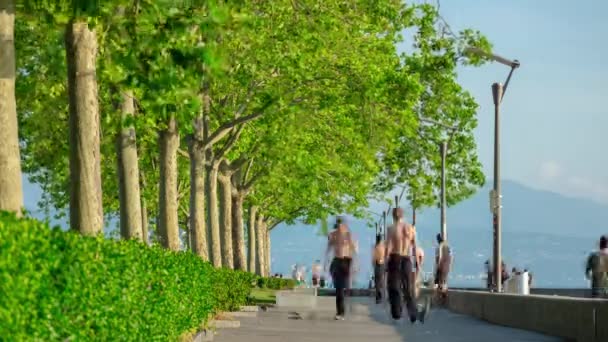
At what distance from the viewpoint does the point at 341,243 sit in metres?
28.1

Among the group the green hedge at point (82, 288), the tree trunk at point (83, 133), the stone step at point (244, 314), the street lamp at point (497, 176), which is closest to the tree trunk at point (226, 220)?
the street lamp at point (497, 176)

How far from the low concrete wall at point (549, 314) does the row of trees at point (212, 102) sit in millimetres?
5366

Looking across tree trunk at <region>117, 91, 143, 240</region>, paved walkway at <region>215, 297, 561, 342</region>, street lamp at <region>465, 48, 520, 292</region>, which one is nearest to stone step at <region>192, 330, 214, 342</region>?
paved walkway at <region>215, 297, 561, 342</region>

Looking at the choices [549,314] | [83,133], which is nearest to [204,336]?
[83,133]

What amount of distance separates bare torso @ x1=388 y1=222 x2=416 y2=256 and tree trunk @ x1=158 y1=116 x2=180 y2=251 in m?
9.01

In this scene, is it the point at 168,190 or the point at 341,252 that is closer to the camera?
the point at 341,252

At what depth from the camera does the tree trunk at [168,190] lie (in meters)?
33.4

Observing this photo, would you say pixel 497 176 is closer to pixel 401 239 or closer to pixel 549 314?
pixel 549 314

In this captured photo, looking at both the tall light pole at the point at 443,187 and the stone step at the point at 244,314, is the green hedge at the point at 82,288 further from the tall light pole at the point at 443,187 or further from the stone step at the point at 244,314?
the tall light pole at the point at 443,187

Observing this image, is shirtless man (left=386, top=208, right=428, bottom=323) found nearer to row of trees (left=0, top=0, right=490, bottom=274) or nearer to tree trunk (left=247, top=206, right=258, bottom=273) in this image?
row of trees (left=0, top=0, right=490, bottom=274)

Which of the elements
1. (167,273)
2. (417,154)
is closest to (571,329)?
(167,273)

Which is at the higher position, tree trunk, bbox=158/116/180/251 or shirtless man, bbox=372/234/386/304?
tree trunk, bbox=158/116/180/251

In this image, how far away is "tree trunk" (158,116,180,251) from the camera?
33.4 metres

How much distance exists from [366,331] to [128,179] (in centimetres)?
524
